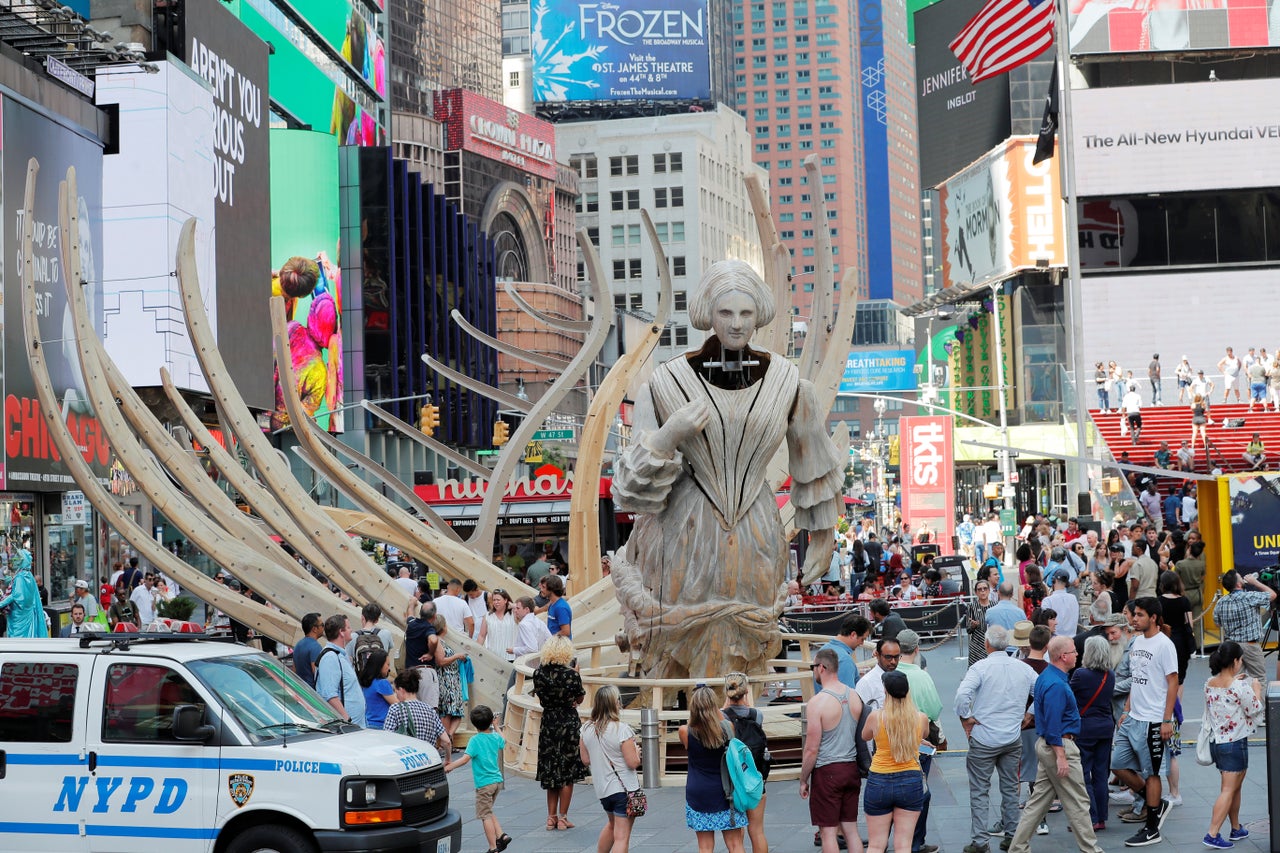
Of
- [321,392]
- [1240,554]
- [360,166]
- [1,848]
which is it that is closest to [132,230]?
[321,392]

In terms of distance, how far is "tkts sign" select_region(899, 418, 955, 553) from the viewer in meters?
30.4

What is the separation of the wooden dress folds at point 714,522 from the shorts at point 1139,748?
3.03m

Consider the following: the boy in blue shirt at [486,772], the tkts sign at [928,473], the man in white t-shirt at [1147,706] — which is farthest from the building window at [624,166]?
the boy in blue shirt at [486,772]

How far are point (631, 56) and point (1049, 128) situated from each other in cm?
6227

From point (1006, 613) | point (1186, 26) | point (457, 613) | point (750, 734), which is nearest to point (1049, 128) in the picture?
point (1186, 26)

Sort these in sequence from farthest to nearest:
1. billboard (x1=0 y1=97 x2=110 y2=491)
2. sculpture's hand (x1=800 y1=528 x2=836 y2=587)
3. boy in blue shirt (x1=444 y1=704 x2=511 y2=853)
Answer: billboard (x1=0 y1=97 x2=110 y2=491) < sculpture's hand (x1=800 y1=528 x2=836 y2=587) < boy in blue shirt (x1=444 y1=704 x2=511 y2=853)

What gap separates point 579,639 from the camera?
16703mm

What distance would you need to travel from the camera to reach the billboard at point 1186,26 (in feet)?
188

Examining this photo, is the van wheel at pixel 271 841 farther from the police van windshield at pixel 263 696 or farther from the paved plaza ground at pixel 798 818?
the paved plaza ground at pixel 798 818

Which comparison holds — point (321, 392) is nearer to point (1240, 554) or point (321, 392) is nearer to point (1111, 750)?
point (1240, 554)

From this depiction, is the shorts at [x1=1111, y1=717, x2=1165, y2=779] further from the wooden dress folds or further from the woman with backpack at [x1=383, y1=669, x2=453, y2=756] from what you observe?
the woman with backpack at [x1=383, y1=669, x2=453, y2=756]

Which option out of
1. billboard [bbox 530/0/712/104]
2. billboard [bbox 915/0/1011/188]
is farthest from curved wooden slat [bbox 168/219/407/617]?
billboard [bbox 530/0/712/104]

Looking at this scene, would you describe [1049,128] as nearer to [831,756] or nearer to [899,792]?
[831,756]

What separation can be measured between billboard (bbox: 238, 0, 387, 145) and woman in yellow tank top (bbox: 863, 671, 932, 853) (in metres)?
54.8
